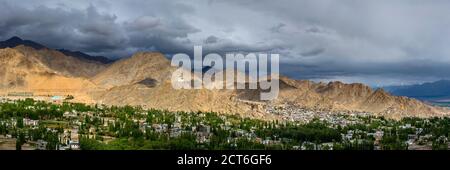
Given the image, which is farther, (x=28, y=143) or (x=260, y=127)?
(x=260, y=127)

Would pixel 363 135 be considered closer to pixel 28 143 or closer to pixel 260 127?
pixel 260 127

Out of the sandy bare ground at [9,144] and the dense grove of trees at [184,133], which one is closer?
the sandy bare ground at [9,144]

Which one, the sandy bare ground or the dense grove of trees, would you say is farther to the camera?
the dense grove of trees

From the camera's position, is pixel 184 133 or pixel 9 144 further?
pixel 184 133

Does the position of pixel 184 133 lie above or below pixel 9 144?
above
